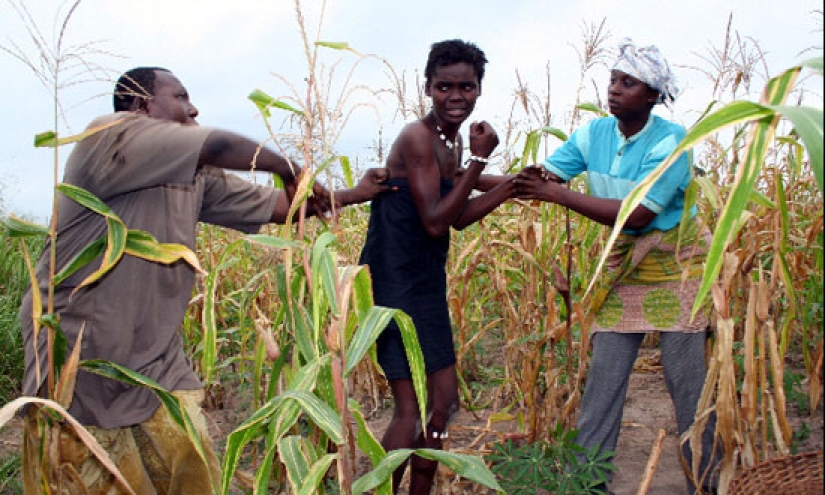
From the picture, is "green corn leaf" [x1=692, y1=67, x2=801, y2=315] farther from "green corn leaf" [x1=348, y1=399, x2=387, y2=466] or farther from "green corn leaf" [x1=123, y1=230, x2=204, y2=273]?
"green corn leaf" [x1=123, y1=230, x2=204, y2=273]

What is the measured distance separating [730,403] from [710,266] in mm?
994

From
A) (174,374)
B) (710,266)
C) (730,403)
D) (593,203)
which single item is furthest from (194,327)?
(710,266)

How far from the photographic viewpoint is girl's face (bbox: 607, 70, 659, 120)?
2365mm

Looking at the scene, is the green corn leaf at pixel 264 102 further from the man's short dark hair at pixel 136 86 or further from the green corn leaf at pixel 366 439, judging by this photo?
the green corn leaf at pixel 366 439

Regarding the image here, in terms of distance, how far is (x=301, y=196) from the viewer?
1.66m

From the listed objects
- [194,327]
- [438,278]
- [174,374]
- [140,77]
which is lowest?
[194,327]

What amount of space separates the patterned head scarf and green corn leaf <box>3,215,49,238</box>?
1.79 metres

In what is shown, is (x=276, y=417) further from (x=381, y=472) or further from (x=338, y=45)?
(x=338, y=45)

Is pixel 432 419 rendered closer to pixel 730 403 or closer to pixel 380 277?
pixel 380 277

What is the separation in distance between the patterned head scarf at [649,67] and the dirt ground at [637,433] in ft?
4.18

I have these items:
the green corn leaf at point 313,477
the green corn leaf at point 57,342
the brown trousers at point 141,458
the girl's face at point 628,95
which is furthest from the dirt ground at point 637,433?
the girl's face at point 628,95

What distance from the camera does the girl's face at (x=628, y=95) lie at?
237 centimetres

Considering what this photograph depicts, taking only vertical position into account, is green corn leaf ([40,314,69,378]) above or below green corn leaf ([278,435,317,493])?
above

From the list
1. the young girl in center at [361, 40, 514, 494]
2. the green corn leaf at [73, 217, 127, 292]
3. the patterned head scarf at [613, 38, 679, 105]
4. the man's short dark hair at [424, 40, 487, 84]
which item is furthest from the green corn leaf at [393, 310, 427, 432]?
the patterned head scarf at [613, 38, 679, 105]
